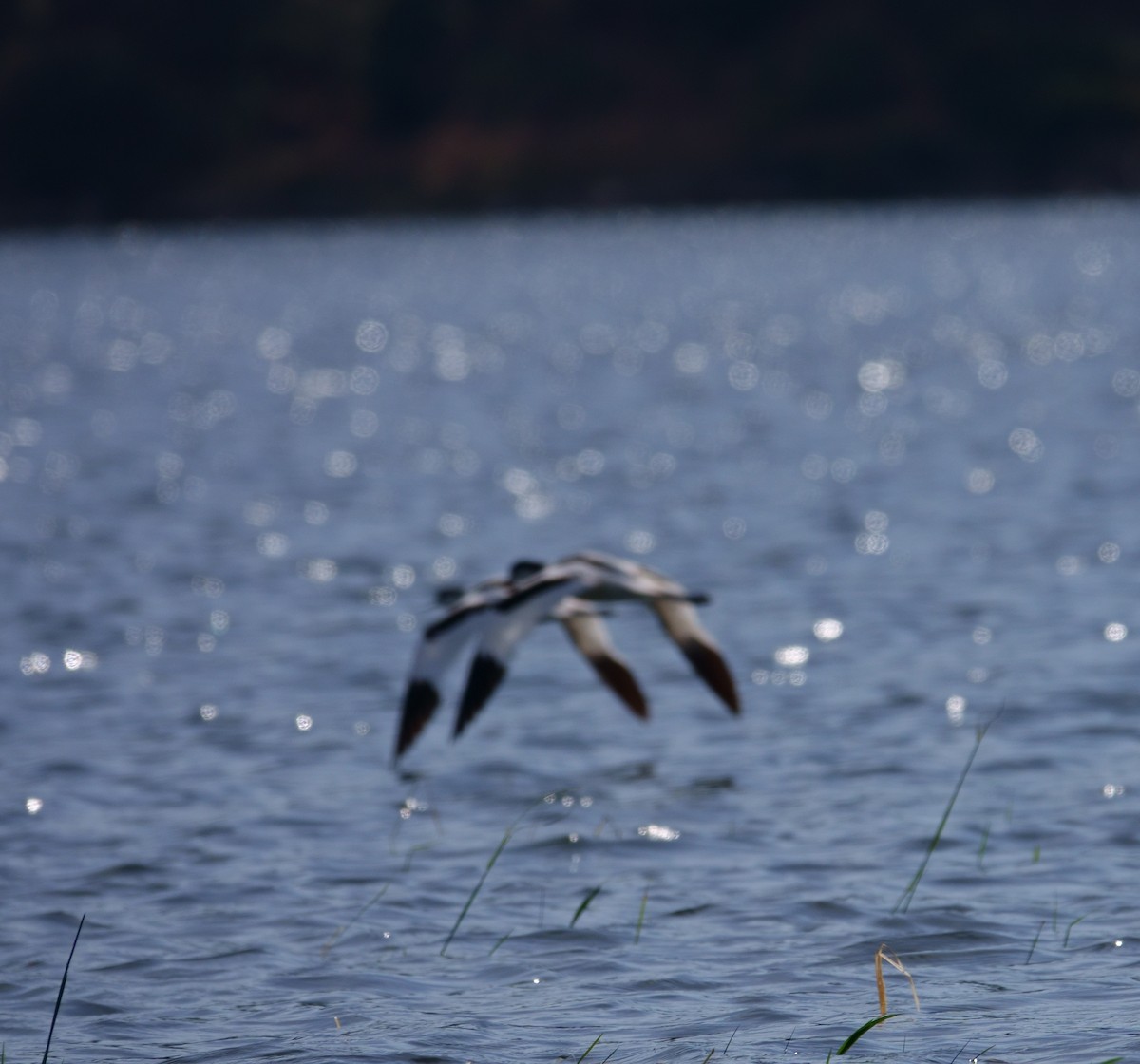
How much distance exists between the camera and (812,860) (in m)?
9.84

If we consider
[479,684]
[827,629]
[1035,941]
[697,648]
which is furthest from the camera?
[827,629]

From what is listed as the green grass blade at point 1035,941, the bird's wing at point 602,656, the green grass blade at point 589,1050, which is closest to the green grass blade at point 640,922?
the green grass blade at point 589,1050

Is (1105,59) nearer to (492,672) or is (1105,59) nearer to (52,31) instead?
(52,31)

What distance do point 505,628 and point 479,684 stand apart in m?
0.40

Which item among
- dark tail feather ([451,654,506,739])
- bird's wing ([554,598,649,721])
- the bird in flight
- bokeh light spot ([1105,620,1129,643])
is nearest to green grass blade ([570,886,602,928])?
dark tail feather ([451,654,506,739])

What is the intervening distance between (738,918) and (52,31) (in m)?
124

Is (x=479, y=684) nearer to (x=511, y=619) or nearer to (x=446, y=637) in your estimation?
(x=511, y=619)

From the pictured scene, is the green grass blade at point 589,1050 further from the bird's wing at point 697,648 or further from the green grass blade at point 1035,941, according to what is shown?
the bird's wing at point 697,648

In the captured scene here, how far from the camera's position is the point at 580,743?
42.2ft

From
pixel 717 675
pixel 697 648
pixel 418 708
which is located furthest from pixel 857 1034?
pixel 697 648

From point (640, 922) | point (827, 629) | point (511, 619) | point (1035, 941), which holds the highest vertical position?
point (827, 629)

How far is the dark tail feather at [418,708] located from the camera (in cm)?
1166

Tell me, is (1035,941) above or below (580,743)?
below

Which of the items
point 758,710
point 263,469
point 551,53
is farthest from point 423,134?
point 758,710
